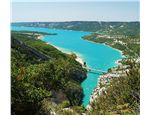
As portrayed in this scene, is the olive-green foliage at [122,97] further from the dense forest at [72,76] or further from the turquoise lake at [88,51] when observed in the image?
the turquoise lake at [88,51]

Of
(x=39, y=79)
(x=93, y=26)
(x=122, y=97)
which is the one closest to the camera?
(x=93, y=26)

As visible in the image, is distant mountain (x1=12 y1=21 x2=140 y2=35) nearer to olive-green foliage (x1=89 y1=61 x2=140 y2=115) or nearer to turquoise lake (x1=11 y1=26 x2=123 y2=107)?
turquoise lake (x1=11 y1=26 x2=123 y2=107)

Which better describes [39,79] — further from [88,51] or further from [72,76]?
[88,51]

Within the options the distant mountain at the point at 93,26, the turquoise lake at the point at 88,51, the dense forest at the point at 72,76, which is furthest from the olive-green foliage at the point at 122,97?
the distant mountain at the point at 93,26

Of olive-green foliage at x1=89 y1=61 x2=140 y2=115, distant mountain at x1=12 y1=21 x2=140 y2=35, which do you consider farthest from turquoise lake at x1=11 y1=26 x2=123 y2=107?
olive-green foliage at x1=89 y1=61 x2=140 y2=115

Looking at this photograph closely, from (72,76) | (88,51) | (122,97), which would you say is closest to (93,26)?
(88,51)

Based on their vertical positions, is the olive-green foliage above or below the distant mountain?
below
